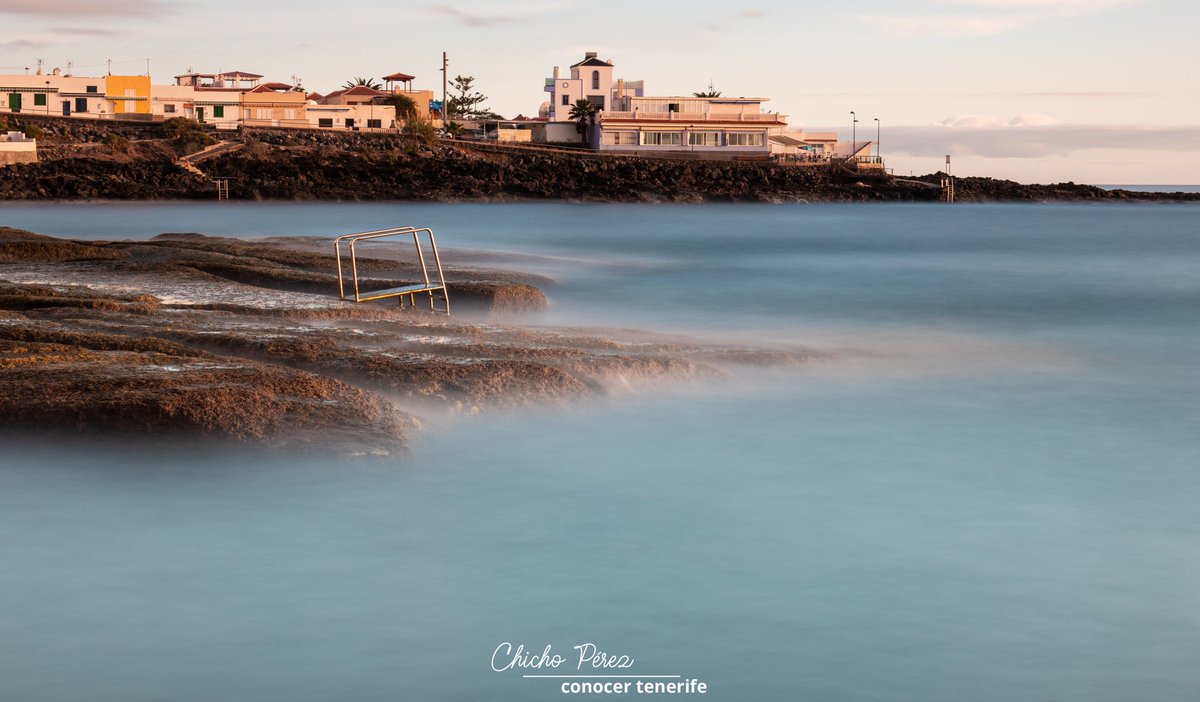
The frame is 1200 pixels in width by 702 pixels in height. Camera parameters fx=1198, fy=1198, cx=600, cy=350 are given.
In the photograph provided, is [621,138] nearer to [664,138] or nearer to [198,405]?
[664,138]

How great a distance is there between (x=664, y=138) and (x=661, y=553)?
89319 mm

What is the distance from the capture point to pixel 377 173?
79500mm

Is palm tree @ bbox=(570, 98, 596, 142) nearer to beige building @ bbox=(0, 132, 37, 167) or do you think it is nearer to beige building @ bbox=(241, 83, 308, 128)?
beige building @ bbox=(241, 83, 308, 128)

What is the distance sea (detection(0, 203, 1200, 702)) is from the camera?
6.68 meters

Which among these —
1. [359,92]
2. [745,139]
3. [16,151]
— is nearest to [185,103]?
[359,92]

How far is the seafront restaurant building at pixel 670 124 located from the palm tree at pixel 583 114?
19.1 inches

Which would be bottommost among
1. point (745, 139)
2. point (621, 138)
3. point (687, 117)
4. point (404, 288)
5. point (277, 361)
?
point (277, 361)

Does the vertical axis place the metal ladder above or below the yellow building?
below

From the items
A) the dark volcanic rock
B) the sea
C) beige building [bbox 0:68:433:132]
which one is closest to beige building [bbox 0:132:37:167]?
beige building [bbox 0:68:433:132]

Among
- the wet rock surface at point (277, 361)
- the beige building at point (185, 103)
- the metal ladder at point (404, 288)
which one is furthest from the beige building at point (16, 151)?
the metal ladder at point (404, 288)

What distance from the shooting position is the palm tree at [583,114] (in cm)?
9844

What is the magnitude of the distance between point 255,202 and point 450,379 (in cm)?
6278

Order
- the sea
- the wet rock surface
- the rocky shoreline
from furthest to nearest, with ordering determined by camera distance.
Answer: the rocky shoreline
the wet rock surface
the sea

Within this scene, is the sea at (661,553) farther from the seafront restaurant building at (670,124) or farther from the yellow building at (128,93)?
the yellow building at (128,93)
